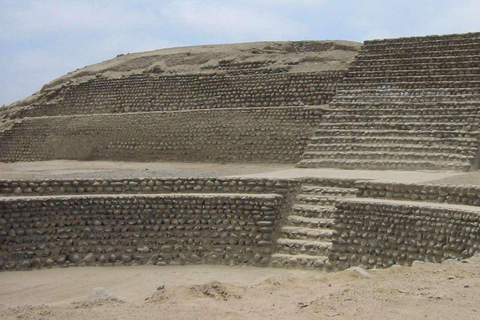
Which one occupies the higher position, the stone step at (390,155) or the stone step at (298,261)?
the stone step at (390,155)

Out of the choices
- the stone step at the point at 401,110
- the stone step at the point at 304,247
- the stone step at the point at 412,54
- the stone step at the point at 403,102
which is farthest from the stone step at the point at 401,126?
the stone step at the point at 304,247

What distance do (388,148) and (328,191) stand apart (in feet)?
11.9

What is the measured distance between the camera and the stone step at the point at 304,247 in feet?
31.6

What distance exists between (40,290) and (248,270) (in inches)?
124

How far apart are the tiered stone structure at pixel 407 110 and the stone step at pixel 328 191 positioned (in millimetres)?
2858

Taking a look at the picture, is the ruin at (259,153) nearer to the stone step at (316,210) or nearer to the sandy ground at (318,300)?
the stone step at (316,210)

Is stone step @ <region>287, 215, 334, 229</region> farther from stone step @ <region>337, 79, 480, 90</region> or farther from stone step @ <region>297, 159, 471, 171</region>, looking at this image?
stone step @ <region>337, 79, 480, 90</region>

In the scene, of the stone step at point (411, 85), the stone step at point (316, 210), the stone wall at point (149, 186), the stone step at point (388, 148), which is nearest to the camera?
the stone step at point (316, 210)

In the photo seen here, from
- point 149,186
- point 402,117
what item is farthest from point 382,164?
point 149,186

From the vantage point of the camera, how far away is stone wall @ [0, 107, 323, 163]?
16750 millimetres

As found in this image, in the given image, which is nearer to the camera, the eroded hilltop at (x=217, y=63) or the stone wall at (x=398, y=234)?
the stone wall at (x=398, y=234)

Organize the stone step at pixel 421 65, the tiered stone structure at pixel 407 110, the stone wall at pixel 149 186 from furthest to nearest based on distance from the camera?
the stone step at pixel 421 65
the tiered stone structure at pixel 407 110
the stone wall at pixel 149 186

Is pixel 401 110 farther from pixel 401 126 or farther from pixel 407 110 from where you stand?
pixel 401 126

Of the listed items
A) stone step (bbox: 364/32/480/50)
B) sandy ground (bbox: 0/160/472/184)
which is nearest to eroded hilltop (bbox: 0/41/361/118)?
stone step (bbox: 364/32/480/50)
